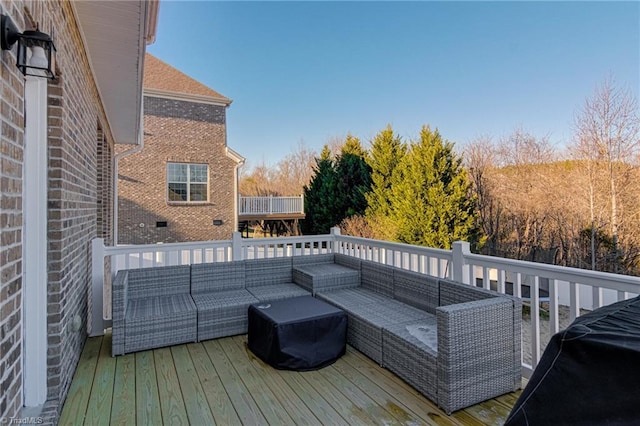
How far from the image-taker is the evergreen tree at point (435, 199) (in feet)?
30.5

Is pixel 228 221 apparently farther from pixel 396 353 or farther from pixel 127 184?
pixel 396 353

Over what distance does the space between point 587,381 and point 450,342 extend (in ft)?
4.94

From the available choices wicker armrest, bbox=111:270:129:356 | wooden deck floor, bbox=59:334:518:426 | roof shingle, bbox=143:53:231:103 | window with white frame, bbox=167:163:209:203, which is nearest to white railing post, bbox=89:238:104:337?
wooden deck floor, bbox=59:334:518:426

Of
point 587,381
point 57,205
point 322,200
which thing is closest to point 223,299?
point 57,205

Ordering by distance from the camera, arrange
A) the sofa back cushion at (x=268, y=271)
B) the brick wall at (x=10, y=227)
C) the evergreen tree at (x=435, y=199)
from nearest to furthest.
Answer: the brick wall at (x=10, y=227)
the sofa back cushion at (x=268, y=271)
the evergreen tree at (x=435, y=199)

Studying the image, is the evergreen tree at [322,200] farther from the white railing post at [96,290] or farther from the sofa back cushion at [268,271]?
the white railing post at [96,290]

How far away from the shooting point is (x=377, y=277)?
4168 millimetres

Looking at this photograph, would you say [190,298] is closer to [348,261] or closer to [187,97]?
[348,261]

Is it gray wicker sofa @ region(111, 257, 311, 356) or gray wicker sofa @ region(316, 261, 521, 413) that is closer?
gray wicker sofa @ region(316, 261, 521, 413)

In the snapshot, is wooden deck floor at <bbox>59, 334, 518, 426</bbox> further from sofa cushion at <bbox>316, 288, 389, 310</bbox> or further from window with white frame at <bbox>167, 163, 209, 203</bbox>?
window with white frame at <bbox>167, 163, 209, 203</bbox>

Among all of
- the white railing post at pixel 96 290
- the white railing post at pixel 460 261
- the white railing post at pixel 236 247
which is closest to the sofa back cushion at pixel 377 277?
the white railing post at pixel 460 261

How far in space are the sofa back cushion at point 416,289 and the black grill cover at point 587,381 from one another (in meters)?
2.27

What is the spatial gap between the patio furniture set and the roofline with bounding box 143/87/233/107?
10.5 metres

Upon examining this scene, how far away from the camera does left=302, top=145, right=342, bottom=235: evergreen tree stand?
14.6m
